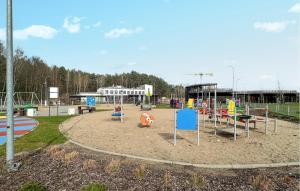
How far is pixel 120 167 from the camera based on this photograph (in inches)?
218

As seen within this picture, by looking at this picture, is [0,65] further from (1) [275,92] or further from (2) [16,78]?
(1) [275,92]

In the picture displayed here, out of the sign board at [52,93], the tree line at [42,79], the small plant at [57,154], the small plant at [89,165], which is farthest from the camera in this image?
the tree line at [42,79]

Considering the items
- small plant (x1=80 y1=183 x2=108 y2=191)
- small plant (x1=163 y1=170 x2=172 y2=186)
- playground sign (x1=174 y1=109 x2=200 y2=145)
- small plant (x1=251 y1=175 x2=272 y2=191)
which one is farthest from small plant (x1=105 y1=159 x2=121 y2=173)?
playground sign (x1=174 y1=109 x2=200 y2=145)

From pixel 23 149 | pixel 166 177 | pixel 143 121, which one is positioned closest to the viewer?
pixel 166 177

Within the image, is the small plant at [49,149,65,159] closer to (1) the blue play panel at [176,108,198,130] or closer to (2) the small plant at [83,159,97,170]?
(2) the small plant at [83,159,97,170]

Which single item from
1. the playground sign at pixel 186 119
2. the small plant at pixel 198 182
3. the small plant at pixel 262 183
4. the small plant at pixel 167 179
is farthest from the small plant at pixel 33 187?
the playground sign at pixel 186 119

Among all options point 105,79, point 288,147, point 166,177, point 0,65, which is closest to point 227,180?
point 166,177

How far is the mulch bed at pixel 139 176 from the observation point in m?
4.41

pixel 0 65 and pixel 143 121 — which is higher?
pixel 0 65

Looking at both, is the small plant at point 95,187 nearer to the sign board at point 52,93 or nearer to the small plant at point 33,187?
the small plant at point 33,187

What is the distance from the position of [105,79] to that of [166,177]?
110 metres

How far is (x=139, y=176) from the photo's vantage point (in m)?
4.83

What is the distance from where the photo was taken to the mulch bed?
4414 mm

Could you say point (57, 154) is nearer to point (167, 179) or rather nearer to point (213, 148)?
point (167, 179)
